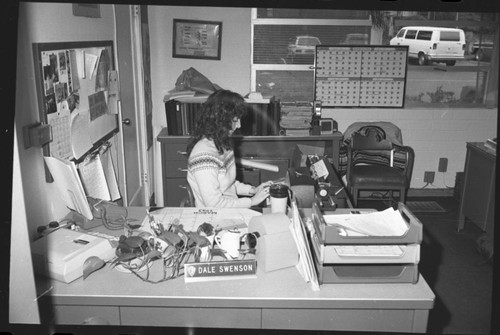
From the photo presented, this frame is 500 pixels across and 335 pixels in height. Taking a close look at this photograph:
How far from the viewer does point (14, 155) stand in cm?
89

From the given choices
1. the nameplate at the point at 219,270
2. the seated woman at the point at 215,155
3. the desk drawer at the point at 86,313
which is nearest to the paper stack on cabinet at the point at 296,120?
the seated woman at the point at 215,155

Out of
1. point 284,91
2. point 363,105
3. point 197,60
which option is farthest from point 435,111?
point 197,60

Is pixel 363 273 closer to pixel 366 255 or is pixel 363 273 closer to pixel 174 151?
pixel 366 255

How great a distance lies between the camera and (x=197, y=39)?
353 centimetres

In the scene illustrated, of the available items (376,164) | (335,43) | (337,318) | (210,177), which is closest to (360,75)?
(335,43)

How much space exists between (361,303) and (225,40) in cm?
270

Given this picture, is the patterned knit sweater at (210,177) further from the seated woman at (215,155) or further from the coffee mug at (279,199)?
the coffee mug at (279,199)

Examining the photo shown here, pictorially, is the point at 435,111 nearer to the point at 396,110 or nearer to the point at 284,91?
the point at 396,110

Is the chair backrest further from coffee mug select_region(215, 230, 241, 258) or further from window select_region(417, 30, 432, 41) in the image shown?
coffee mug select_region(215, 230, 241, 258)

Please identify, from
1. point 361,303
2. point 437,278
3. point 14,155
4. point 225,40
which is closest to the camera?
point 14,155

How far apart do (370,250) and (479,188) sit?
203cm

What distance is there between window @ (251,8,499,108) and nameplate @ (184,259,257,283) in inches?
97.9

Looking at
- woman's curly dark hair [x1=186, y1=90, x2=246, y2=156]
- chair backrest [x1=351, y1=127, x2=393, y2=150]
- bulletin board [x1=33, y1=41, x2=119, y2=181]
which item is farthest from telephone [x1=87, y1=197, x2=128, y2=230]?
chair backrest [x1=351, y1=127, x2=393, y2=150]

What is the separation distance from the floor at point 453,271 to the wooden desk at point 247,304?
0.51 metres
